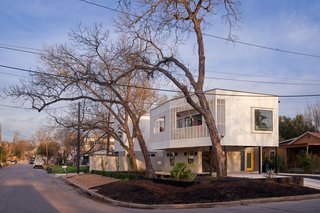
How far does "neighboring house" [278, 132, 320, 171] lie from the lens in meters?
45.7

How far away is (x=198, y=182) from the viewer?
67.0 feet

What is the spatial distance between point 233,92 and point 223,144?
4090 millimetres

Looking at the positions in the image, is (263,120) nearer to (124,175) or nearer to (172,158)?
(124,175)

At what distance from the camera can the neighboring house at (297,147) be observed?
4565cm

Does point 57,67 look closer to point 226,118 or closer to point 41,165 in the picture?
point 226,118

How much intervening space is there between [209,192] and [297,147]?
36.0 metres

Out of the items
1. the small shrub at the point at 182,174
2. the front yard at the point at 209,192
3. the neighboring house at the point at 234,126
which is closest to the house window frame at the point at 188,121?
the neighboring house at the point at 234,126

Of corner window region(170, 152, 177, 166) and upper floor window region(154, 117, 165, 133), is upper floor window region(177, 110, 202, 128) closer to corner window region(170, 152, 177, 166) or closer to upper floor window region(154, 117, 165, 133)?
upper floor window region(154, 117, 165, 133)

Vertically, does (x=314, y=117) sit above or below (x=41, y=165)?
above

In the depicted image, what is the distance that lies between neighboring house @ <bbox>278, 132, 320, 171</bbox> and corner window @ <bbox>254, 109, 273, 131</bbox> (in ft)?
34.1

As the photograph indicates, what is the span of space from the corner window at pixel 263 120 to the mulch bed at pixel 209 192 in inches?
591

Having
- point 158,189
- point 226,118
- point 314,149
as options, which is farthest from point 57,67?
point 314,149

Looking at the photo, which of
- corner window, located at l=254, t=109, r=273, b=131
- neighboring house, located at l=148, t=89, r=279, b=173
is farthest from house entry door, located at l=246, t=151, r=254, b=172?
corner window, located at l=254, t=109, r=273, b=131

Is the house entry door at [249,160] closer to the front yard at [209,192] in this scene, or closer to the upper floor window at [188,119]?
the upper floor window at [188,119]
